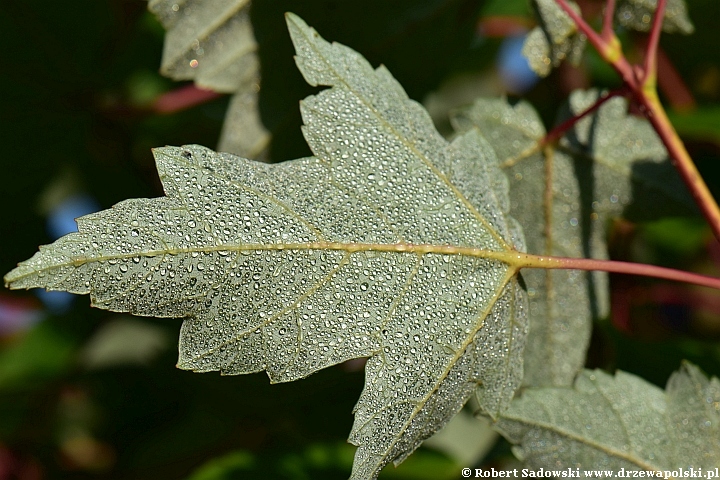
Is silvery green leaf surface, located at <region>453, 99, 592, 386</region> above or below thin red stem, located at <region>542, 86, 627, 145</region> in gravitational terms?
below

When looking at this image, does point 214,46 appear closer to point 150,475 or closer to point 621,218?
point 621,218

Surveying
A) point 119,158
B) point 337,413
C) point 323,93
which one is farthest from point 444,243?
point 119,158

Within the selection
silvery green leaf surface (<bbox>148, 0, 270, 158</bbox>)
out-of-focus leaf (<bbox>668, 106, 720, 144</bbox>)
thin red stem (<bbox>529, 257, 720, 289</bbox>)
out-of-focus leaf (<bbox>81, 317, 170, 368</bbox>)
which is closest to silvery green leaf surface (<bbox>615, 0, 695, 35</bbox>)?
out-of-focus leaf (<bbox>668, 106, 720, 144</bbox>)

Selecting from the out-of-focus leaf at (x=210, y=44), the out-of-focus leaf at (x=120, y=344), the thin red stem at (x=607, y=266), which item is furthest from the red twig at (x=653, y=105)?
the out-of-focus leaf at (x=120, y=344)

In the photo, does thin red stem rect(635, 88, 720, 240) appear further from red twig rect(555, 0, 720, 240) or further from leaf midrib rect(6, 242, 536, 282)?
leaf midrib rect(6, 242, 536, 282)

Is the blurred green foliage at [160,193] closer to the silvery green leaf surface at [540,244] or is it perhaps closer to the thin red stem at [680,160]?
the silvery green leaf surface at [540,244]

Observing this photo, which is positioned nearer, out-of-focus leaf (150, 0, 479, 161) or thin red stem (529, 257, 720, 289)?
thin red stem (529, 257, 720, 289)
